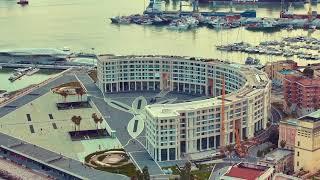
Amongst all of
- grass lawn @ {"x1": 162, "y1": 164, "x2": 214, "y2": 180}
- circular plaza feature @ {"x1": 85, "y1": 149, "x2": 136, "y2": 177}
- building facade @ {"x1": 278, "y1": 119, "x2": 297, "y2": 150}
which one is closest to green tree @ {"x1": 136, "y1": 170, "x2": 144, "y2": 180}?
circular plaza feature @ {"x1": 85, "y1": 149, "x2": 136, "y2": 177}

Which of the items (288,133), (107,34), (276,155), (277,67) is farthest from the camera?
(107,34)

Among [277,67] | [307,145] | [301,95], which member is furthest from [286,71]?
[307,145]

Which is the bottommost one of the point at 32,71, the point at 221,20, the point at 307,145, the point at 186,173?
the point at 186,173

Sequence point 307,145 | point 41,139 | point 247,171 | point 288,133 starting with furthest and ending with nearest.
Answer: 1. point 41,139
2. point 288,133
3. point 307,145
4. point 247,171

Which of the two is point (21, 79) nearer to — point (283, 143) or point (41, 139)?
point (41, 139)

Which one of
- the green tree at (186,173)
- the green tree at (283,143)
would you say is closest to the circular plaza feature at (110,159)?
the green tree at (186,173)

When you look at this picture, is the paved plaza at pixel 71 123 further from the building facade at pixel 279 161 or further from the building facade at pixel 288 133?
the building facade at pixel 288 133

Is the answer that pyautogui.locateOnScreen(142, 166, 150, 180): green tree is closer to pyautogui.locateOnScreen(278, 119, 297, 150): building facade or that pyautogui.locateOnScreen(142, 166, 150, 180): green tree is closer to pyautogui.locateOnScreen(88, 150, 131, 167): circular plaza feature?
pyautogui.locateOnScreen(88, 150, 131, 167): circular plaza feature
